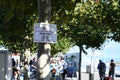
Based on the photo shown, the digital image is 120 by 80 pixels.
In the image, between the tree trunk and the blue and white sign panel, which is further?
the tree trunk

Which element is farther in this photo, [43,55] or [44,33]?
[43,55]

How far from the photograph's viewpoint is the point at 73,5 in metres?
11.3

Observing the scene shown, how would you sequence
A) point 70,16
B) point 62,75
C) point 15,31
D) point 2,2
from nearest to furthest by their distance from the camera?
point 2,2 < point 70,16 < point 15,31 < point 62,75

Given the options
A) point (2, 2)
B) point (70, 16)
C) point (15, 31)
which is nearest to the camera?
point (2, 2)

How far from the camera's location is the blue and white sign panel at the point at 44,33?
955 centimetres

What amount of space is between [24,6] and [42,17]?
1.34m

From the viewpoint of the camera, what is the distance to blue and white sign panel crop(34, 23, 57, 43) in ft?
31.3

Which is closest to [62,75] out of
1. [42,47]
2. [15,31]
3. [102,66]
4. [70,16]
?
[102,66]

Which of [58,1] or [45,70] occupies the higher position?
[58,1]

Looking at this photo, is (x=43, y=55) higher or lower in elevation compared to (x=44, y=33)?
lower

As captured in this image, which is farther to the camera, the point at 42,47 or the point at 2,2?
Answer: the point at 2,2

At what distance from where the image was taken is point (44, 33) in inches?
378

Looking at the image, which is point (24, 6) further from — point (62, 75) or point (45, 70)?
point (62, 75)

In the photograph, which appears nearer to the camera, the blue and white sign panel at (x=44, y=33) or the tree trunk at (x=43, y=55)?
the blue and white sign panel at (x=44, y=33)
